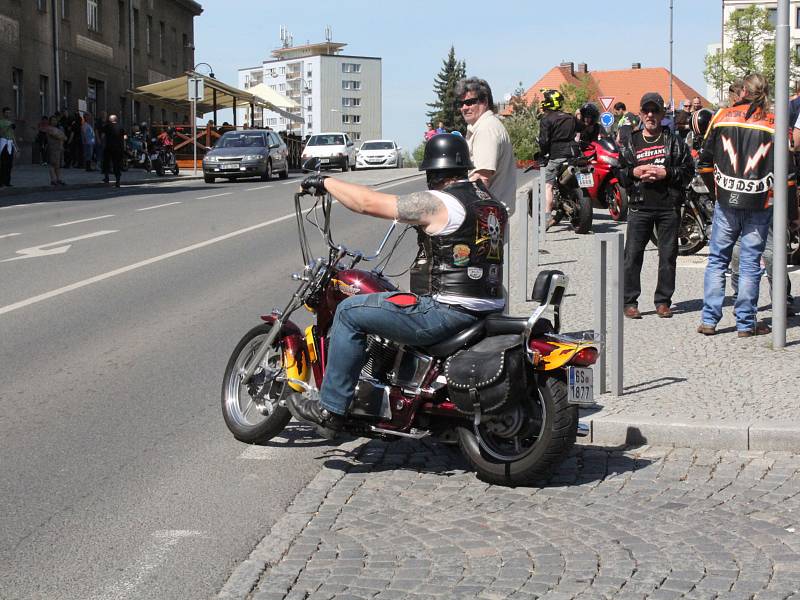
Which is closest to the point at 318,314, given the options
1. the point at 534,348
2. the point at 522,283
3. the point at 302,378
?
the point at 302,378

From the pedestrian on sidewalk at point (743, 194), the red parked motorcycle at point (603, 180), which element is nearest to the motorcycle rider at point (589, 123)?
the red parked motorcycle at point (603, 180)

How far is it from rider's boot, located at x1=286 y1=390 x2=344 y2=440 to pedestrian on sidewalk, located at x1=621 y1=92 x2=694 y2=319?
15.2 feet

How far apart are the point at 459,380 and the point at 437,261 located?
1.86 ft

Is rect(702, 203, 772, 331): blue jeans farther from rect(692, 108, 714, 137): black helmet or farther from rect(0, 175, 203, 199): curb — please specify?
rect(0, 175, 203, 199): curb

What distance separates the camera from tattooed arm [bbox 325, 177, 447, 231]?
5559 mm

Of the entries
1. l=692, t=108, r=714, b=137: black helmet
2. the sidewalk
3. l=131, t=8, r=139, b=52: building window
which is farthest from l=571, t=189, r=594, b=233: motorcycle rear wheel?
l=131, t=8, r=139, b=52: building window

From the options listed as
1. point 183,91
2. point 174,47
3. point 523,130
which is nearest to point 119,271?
point 183,91

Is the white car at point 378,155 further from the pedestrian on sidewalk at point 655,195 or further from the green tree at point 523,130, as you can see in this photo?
the pedestrian on sidewalk at point 655,195

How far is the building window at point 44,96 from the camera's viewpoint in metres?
44.8

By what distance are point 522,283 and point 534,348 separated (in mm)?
6429

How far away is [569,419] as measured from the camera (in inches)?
216

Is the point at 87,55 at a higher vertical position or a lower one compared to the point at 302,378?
higher

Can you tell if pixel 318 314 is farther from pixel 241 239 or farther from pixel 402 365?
pixel 241 239

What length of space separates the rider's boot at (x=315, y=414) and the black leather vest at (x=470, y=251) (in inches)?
31.7
